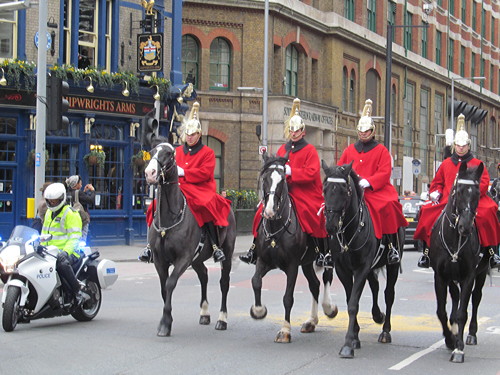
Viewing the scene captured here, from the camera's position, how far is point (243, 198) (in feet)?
120

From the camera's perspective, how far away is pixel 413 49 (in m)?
55.3

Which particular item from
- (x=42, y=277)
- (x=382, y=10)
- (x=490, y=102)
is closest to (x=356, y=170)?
(x=42, y=277)

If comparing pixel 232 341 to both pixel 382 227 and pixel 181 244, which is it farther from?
pixel 382 227

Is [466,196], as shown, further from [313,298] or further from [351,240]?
[313,298]

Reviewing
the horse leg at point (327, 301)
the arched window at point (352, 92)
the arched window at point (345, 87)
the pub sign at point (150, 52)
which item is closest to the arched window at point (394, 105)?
the arched window at point (352, 92)

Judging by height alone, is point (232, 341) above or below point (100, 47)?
below

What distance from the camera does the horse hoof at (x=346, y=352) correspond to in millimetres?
9570

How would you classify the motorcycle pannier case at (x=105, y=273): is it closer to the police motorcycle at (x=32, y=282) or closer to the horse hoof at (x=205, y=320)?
the police motorcycle at (x=32, y=282)

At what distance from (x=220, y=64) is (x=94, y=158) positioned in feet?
44.6

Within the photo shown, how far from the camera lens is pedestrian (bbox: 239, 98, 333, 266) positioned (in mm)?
11102

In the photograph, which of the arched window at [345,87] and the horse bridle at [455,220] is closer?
the horse bridle at [455,220]

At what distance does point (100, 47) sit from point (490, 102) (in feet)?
161

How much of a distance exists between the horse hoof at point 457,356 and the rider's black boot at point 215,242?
354 centimetres

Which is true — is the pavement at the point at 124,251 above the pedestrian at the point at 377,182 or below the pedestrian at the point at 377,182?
below
